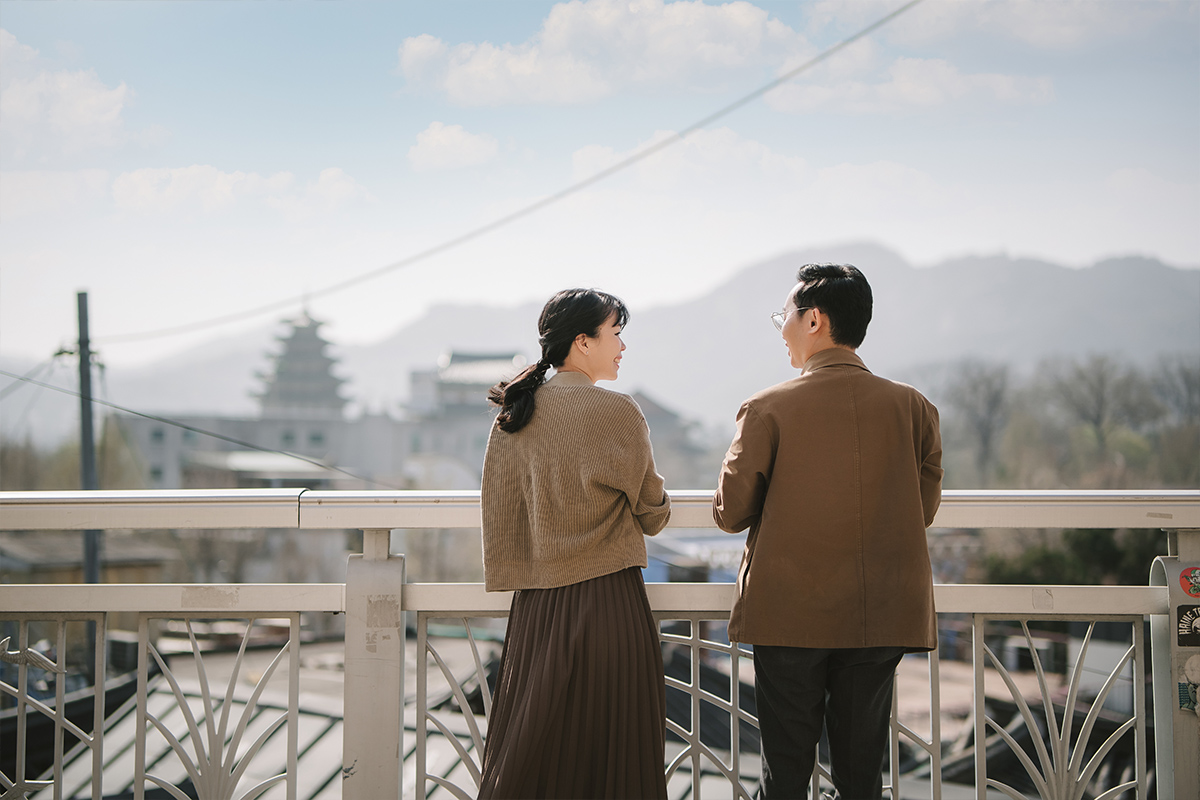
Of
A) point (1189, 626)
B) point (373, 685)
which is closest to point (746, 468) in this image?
point (373, 685)

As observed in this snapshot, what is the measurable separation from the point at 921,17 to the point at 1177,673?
4706 cm

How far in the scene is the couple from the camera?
4.13ft

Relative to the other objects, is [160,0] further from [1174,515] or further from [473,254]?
[473,254]

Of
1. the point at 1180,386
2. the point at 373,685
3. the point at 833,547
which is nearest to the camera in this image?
the point at 833,547

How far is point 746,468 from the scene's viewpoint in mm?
1279

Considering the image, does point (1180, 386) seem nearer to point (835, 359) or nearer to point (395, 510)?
point (835, 359)

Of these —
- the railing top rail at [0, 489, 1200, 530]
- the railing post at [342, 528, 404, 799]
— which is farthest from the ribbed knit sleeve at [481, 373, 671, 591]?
the railing post at [342, 528, 404, 799]

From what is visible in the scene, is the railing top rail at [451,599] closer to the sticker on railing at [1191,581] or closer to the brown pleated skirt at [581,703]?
the sticker on railing at [1191,581]

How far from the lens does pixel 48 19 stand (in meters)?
7.67

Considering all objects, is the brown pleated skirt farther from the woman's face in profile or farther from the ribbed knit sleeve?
the woman's face in profile

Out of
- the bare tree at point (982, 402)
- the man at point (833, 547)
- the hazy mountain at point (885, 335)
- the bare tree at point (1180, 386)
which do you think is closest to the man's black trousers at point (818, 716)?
the man at point (833, 547)

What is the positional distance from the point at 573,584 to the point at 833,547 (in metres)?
0.45

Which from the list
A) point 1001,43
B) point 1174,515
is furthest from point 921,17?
point 1174,515

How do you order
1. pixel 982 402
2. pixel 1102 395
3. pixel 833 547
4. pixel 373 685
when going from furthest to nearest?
pixel 982 402 < pixel 1102 395 < pixel 373 685 < pixel 833 547
